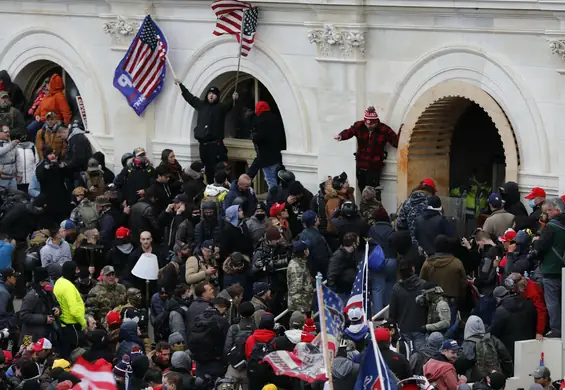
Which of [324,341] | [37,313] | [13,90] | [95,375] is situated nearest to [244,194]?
[37,313]

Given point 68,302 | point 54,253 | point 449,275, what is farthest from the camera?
point 54,253

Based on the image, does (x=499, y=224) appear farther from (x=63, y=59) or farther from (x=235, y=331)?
(x=63, y=59)

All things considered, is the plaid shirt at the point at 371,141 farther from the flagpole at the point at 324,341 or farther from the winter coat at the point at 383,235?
the flagpole at the point at 324,341

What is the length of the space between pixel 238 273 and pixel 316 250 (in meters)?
1.06

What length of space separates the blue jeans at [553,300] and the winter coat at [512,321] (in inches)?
10.1

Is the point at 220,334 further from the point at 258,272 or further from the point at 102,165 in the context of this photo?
the point at 102,165

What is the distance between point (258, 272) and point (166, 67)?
6284 millimetres

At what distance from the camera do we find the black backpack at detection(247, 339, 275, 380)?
962 inches

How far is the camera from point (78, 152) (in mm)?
33500

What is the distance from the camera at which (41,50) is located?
118 feet

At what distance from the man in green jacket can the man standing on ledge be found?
7.89 metres

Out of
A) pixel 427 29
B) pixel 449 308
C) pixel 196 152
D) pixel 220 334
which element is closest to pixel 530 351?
pixel 449 308

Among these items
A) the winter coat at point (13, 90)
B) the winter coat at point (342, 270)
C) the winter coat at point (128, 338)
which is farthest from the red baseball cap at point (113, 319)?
the winter coat at point (13, 90)

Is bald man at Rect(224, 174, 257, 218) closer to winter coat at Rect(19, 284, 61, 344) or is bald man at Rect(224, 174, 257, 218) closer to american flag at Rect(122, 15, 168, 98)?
winter coat at Rect(19, 284, 61, 344)
